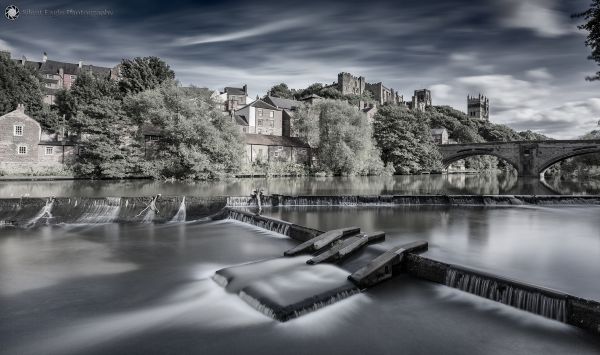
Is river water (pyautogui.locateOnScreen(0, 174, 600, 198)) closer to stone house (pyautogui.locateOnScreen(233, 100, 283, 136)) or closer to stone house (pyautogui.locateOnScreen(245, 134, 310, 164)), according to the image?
stone house (pyautogui.locateOnScreen(245, 134, 310, 164))

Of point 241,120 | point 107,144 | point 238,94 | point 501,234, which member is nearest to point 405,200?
point 501,234

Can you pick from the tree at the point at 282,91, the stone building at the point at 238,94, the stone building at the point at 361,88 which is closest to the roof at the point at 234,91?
the stone building at the point at 238,94

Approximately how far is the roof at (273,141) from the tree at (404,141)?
12.5m

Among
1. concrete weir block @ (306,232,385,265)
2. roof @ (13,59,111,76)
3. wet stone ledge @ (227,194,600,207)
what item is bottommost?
concrete weir block @ (306,232,385,265)

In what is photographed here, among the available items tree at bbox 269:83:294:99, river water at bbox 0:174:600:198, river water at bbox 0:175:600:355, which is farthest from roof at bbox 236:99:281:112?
river water at bbox 0:175:600:355

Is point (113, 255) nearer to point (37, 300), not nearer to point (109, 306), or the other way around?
point (37, 300)

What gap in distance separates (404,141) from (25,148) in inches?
1875

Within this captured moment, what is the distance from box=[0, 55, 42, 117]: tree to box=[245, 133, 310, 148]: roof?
25335mm

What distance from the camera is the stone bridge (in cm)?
4981

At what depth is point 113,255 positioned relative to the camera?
386 inches

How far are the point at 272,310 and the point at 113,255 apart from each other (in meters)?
5.91

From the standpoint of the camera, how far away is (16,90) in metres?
41.9

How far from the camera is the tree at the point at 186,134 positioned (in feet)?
112

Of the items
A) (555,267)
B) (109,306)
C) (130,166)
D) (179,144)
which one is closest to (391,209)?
(555,267)
